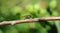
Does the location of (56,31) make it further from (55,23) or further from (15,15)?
(15,15)

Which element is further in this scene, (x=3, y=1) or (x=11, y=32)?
(x=3, y=1)

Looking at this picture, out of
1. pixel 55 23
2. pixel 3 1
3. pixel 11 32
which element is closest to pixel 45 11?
pixel 55 23

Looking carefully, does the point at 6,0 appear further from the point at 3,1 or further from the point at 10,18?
the point at 10,18

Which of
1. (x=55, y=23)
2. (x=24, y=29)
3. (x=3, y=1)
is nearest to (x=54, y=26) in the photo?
(x=55, y=23)

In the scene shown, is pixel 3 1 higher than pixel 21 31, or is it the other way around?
pixel 3 1

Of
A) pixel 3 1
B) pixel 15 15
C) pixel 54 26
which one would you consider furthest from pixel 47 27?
pixel 3 1

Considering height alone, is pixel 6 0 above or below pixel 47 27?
above

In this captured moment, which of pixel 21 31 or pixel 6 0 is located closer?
pixel 21 31
